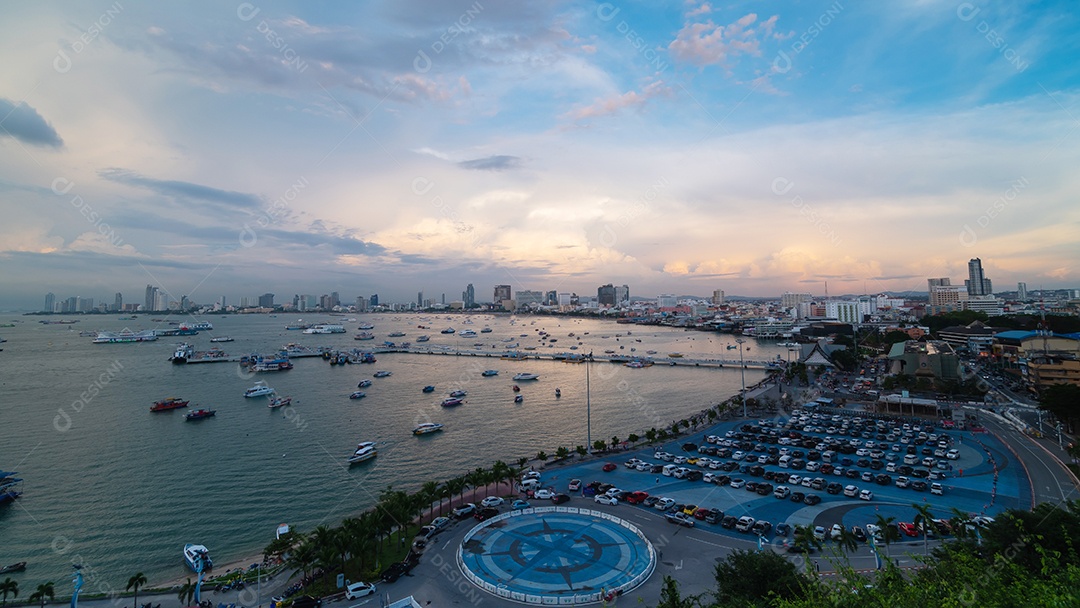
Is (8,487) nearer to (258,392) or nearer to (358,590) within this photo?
(258,392)

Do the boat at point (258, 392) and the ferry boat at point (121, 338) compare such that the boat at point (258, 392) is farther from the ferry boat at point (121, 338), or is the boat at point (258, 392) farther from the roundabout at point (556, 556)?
the ferry boat at point (121, 338)

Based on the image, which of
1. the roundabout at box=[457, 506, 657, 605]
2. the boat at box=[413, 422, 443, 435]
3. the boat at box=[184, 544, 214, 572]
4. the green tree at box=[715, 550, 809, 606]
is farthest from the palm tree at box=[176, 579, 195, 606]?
the boat at box=[413, 422, 443, 435]

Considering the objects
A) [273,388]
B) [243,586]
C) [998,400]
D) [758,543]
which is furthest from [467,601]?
[273,388]

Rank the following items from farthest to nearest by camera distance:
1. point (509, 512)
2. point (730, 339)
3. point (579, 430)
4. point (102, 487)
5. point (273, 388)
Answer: point (730, 339), point (273, 388), point (579, 430), point (102, 487), point (509, 512)

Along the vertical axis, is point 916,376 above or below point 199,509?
above

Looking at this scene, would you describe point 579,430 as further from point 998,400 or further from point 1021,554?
point 998,400

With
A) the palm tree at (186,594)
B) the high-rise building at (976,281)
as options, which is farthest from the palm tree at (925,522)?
the high-rise building at (976,281)

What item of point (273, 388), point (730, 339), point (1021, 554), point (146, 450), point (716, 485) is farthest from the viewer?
point (730, 339)
